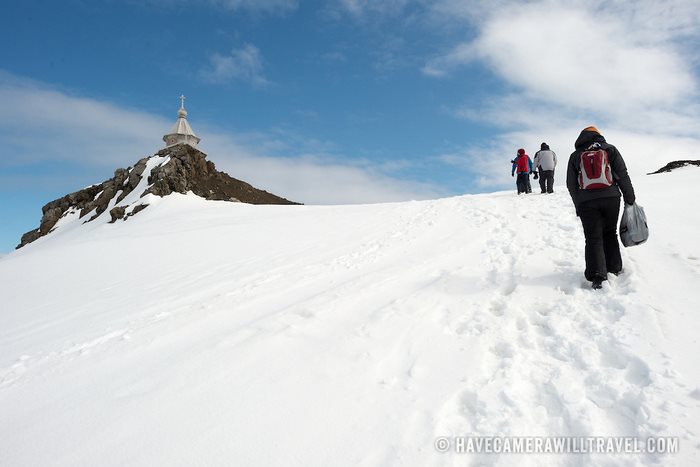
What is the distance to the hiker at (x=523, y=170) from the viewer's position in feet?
49.1

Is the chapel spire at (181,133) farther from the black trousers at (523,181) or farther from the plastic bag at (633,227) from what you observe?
the plastic bag at (633,227)

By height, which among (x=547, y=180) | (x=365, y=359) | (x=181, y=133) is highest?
(x=181, y=133)

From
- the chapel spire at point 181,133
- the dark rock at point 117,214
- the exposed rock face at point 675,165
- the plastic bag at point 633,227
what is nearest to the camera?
the plastic bag at point 633,227

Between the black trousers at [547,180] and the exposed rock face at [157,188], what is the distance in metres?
22.0

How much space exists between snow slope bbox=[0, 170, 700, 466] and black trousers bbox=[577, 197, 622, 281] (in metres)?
0.24

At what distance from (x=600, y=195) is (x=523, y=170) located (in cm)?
1052

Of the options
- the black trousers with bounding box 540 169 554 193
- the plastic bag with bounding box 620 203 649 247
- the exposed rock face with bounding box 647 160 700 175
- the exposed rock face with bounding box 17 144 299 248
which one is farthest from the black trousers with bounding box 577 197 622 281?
the exposed rock face with bounding box 647 160 700 175

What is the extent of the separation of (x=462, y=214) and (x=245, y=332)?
28.4 ft

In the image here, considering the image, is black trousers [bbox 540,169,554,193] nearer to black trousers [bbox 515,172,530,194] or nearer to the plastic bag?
black trousers [bbox 515,172,530,194]

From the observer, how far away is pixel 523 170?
590 inches

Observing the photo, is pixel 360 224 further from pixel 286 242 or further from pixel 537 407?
pixel 537 407

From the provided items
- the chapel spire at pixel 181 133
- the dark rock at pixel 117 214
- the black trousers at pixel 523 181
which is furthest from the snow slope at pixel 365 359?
the chapel spire at pixel 181 133

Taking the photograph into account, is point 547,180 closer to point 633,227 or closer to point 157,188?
point 633,227

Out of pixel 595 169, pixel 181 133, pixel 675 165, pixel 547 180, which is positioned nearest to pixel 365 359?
pixel 595 169
